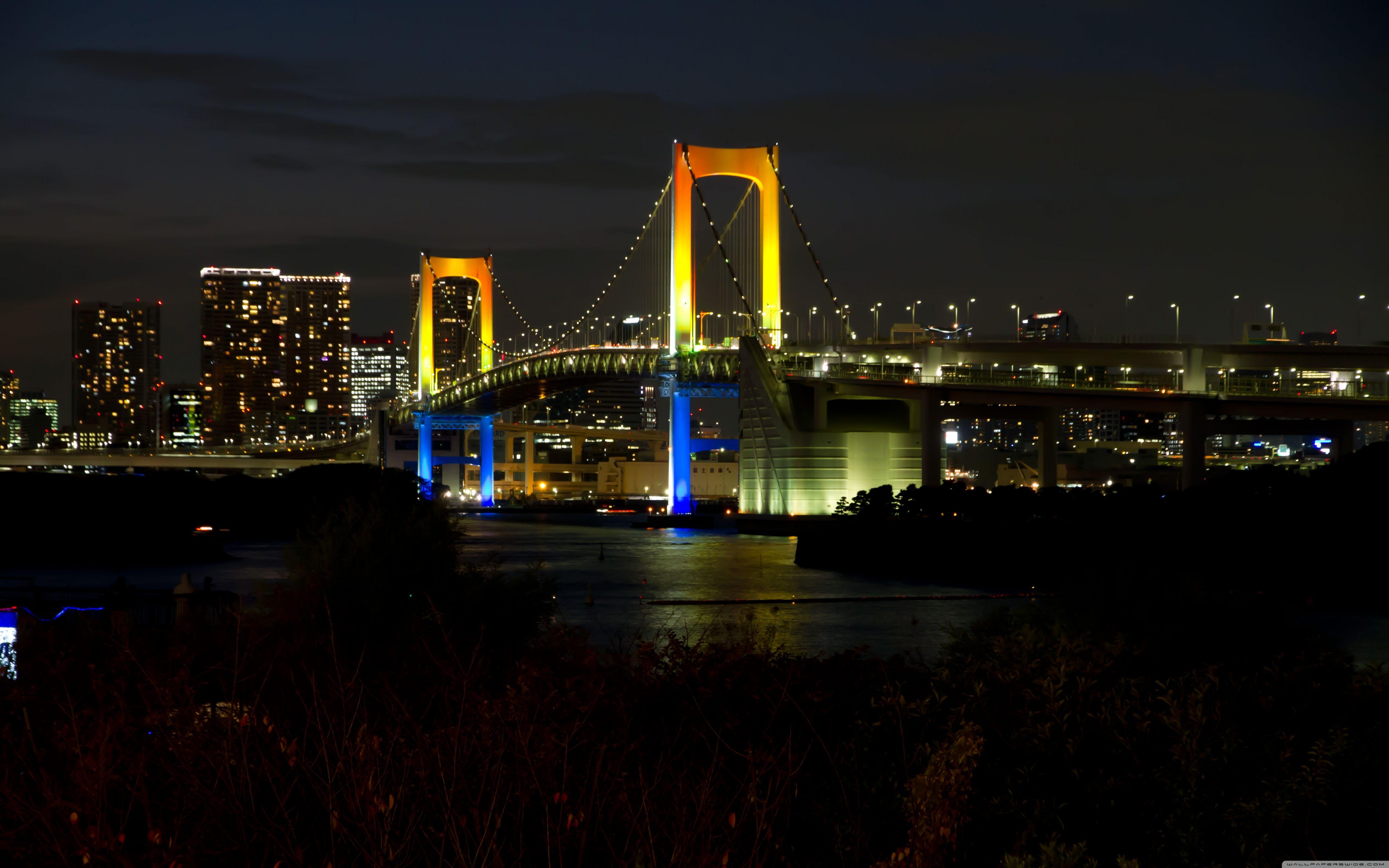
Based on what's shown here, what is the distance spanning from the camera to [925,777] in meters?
5.43

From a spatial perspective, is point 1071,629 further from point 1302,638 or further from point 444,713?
point 444,713

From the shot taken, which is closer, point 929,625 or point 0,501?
point 929,625

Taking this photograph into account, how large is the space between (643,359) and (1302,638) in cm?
4283

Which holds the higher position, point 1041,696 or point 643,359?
point 643,359

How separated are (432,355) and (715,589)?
5135 centimetres

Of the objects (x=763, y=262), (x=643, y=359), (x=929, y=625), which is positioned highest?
(x=763, y=262)

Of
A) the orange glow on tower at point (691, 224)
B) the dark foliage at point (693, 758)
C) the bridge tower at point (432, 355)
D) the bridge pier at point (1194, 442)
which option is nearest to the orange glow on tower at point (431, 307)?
the bridge tower at point (432, 355)

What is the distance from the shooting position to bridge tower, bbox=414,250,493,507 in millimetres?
73688

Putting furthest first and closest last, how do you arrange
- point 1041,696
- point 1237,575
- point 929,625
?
point 1237,575
point 929,625
point 1041,696

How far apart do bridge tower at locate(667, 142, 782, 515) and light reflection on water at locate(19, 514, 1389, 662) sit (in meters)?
5.57

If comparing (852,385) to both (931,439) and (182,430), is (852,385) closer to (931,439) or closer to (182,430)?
(931,439)

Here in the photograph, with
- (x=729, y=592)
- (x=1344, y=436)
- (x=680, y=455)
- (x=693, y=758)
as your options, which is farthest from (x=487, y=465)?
(x=693, y=758)

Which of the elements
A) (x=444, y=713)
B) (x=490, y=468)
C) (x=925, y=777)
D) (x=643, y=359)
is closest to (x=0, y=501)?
(x=643, y=359)

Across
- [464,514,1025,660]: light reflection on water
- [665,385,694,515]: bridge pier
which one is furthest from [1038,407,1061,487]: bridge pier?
[665,385,694,515]: bridge pier
